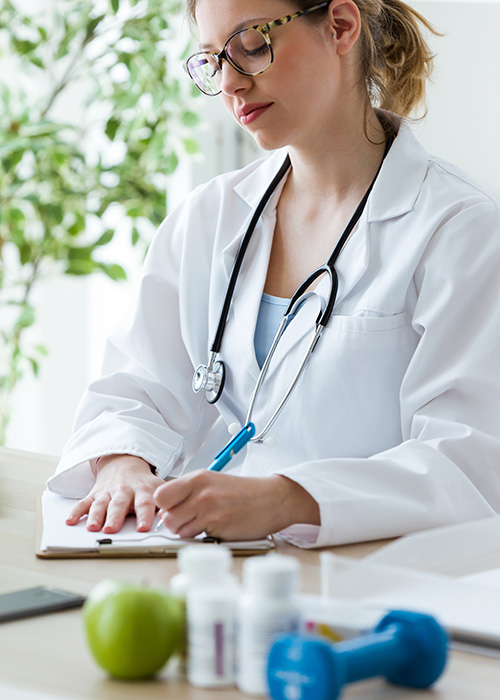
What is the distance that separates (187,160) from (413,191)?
1.57 m

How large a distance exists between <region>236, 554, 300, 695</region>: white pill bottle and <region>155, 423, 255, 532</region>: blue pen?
0.48 m

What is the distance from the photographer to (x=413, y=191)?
140 cm

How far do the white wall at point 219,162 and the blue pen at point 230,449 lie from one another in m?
0.50

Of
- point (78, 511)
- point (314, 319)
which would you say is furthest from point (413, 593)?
point (314, 319)

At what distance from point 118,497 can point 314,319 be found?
1.27ft

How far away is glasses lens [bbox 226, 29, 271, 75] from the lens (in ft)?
4.36

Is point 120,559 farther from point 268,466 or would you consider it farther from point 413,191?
point 413,191

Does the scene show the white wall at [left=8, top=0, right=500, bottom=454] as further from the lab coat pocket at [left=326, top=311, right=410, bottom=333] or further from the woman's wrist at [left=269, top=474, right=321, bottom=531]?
the woman's wrist at [left=269, top=474, right=321, bottom=531]

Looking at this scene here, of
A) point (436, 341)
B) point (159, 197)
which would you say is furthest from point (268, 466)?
point (159, 197)

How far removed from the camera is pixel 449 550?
35.3 inches

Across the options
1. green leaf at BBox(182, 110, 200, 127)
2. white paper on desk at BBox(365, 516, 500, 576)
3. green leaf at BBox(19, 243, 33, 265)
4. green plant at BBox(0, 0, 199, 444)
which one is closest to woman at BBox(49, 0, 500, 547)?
white paper on desk at BBox(365, 516, 500, 576)

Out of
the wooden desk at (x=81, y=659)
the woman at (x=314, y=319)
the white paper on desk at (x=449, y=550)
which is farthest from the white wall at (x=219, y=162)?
the white paper on desk at (x=449, y=550)

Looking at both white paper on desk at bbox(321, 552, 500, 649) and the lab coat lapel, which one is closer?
white paper on desk at bbox(321, 552, 500, 649)

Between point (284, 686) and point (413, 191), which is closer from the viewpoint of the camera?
point (284, 686)
